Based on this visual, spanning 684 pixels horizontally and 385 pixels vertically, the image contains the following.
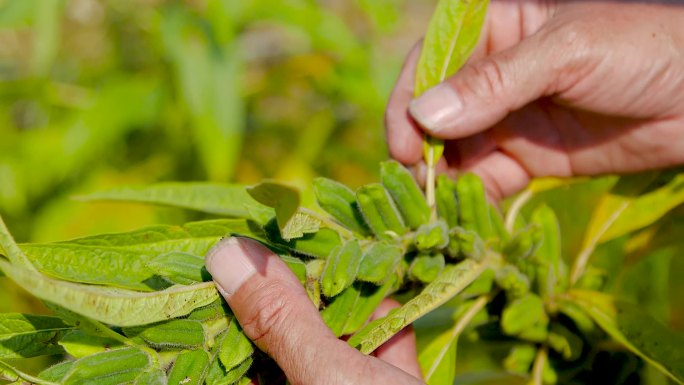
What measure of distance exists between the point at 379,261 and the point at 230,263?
0.78ft

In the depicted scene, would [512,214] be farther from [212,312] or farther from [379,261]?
[212,312]

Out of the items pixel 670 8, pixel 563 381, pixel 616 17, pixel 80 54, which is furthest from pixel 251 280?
pixel 80 54

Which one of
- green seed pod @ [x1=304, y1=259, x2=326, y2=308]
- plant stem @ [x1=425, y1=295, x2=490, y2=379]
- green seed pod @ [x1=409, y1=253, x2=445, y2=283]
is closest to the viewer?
green seed pod @ [x1=304, y1=259, x2=326, y2=308]

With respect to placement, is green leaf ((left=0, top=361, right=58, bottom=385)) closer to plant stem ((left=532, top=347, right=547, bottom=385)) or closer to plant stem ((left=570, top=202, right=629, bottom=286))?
plant stem ((left=532, top=347, right=547, bottom=385))

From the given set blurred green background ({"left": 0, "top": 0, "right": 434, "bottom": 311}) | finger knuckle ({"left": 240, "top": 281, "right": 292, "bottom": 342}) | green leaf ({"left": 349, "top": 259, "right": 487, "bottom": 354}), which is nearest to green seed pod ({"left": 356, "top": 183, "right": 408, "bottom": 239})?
green leaf ({"left": 349, "top": 259, "right": 487, "bottom": 354})

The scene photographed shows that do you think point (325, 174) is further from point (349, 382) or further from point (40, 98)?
point (349, 382)

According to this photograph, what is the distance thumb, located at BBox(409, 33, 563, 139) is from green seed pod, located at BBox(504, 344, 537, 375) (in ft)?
1.43

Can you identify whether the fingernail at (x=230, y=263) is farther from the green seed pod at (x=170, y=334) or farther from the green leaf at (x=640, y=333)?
the green leaf at (x=640, y=333)

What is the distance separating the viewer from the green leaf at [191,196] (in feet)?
4.63

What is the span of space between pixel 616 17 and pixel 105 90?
6.06ft

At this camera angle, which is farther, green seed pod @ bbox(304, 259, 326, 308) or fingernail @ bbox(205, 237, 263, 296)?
green seed pod @ bbox(304, 259, 326, 308)

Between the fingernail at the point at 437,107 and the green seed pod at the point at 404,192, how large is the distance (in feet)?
0.65

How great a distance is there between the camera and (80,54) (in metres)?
3.50

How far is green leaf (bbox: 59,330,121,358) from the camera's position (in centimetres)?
97
